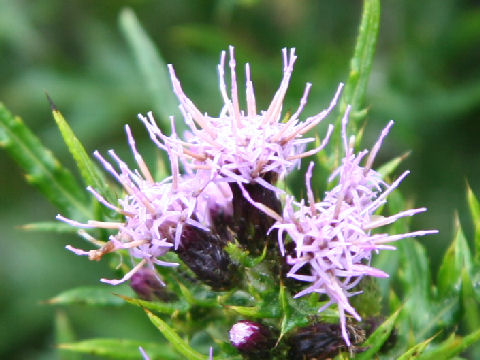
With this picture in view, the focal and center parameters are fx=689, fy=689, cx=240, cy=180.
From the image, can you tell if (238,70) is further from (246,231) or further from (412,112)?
(246,231)

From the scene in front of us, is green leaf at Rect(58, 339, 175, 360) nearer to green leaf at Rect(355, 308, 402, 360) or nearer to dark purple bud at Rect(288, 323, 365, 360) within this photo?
dark purple bud at Rect(288, 323, 365, 360)

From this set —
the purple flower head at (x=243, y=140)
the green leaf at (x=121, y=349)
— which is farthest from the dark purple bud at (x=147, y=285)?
→ the purple flower head at (x=243, y=140)

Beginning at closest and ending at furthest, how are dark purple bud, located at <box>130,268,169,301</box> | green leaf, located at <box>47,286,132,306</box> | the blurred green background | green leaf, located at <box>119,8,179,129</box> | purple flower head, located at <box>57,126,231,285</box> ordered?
1. purple flower head, located at <box>57,126,231,285</box>
2. dark purple bud, located at <box>130,268,169,301</box>
3. green leaf, located at <box>47,286,132,306</box>
4. green leaf, located at <box>119,8,179,129</box>
5. the blurred green background

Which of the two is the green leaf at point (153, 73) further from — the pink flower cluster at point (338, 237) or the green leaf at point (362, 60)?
the pink flower cluster at point (338, 237)

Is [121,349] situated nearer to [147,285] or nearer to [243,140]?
[147,285]

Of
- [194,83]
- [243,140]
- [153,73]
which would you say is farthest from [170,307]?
[194,83]

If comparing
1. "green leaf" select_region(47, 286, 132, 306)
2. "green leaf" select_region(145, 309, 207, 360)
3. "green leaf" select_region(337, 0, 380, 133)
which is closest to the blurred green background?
"green leaf" select_region(337, 0, 380, 133)
